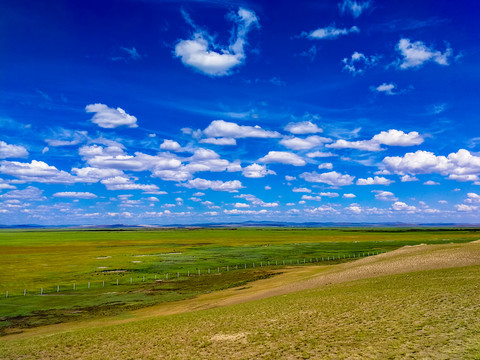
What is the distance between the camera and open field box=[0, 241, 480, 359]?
20.0 meters

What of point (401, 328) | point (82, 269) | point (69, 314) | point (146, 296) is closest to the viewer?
point (401, 328)

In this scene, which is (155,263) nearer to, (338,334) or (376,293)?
(376,293)

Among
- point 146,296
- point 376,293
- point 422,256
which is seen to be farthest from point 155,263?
point 376,293

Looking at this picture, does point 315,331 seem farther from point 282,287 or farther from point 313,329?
point 282,287

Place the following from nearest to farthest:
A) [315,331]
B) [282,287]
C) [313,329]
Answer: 1. [315,331]
2. [313,329]
3. [282,287]

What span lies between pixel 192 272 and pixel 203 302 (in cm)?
3563

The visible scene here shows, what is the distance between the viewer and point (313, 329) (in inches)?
970

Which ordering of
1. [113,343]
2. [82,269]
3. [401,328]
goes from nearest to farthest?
[401,328] → [113,343] → [82,269]

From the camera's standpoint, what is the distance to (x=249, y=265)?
89.1 meters

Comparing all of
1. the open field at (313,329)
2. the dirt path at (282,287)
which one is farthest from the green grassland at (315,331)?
the dirt path at (282,287)

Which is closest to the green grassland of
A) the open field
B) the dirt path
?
the open field

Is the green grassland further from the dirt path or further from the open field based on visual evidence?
the dirt path

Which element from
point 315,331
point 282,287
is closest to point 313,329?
point 315,331

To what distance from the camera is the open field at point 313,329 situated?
1998 centimetres
